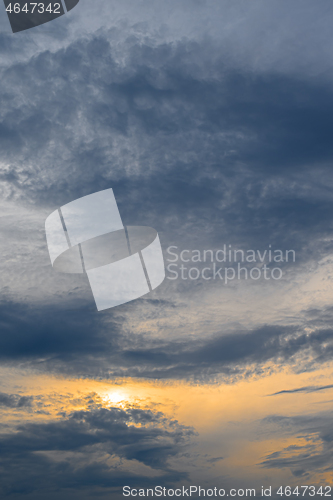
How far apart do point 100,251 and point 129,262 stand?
23.2 ft

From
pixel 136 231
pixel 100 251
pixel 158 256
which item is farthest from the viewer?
pixel 136 231

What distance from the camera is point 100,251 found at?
6706 centimetres

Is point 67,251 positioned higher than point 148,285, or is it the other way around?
point 67,251

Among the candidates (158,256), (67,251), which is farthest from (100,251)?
(158,256)

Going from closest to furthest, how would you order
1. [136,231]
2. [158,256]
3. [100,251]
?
[158,256] < [100,251] < [136,231]

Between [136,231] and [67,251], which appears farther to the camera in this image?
[136,231]

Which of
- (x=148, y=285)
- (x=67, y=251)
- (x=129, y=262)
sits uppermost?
(x=67, y=251)

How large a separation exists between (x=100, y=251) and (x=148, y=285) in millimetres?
10587

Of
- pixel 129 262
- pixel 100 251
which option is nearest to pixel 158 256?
pixel 129 262

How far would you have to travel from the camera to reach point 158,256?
6206cm

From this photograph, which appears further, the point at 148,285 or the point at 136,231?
the point at 136,231

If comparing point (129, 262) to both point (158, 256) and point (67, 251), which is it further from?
point (67, 251)

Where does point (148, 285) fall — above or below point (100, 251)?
below

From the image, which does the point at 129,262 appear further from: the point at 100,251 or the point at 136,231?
the point at 136,231
